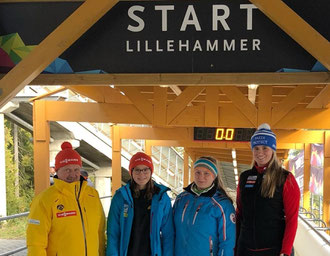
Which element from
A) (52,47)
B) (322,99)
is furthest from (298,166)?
(52,47)

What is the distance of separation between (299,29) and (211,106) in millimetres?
6639

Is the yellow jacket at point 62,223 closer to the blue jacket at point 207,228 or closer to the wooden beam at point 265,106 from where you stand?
the blue jacket at point 207,228

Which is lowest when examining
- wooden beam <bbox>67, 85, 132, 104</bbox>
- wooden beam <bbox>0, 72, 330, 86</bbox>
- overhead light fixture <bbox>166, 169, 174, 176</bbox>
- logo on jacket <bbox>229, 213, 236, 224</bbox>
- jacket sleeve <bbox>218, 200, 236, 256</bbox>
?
overhead light fixture <bbox>166, 169, 174, 176</bbox>

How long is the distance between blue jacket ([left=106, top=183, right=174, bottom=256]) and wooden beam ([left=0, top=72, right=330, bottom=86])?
0.89 metres

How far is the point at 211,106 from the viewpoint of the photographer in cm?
970

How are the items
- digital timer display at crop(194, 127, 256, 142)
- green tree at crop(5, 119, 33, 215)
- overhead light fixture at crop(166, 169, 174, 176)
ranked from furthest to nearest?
overhead light fixture at crop(166, 169, 174, 176) < green tree at crop(5, 119, 33, 215) < digital timer display at crop(194, 127, 256, 142)

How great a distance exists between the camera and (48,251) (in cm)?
329

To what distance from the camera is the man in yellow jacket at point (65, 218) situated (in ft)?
10.5

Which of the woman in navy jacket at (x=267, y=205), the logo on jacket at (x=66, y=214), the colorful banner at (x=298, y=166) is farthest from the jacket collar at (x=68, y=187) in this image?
the colorful banner at (x=298, y=166)

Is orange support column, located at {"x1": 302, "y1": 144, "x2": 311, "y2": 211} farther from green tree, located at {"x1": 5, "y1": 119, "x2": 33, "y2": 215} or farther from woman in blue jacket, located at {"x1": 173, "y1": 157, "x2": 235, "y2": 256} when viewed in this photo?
woman in blue jacket, located at {"x1": 173, "y1": 157, "x2": 235, "y2": 256}

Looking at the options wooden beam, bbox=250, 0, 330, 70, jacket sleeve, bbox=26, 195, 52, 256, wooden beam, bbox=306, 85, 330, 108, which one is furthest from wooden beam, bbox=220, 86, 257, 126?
jacket sleeve, bbox=26, 195, 52, 256

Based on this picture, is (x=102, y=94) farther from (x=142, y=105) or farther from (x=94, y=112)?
(x=142, y=105)

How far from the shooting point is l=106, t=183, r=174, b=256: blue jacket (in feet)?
11.5

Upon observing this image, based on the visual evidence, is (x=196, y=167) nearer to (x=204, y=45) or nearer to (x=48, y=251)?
(x=204, y=45)
